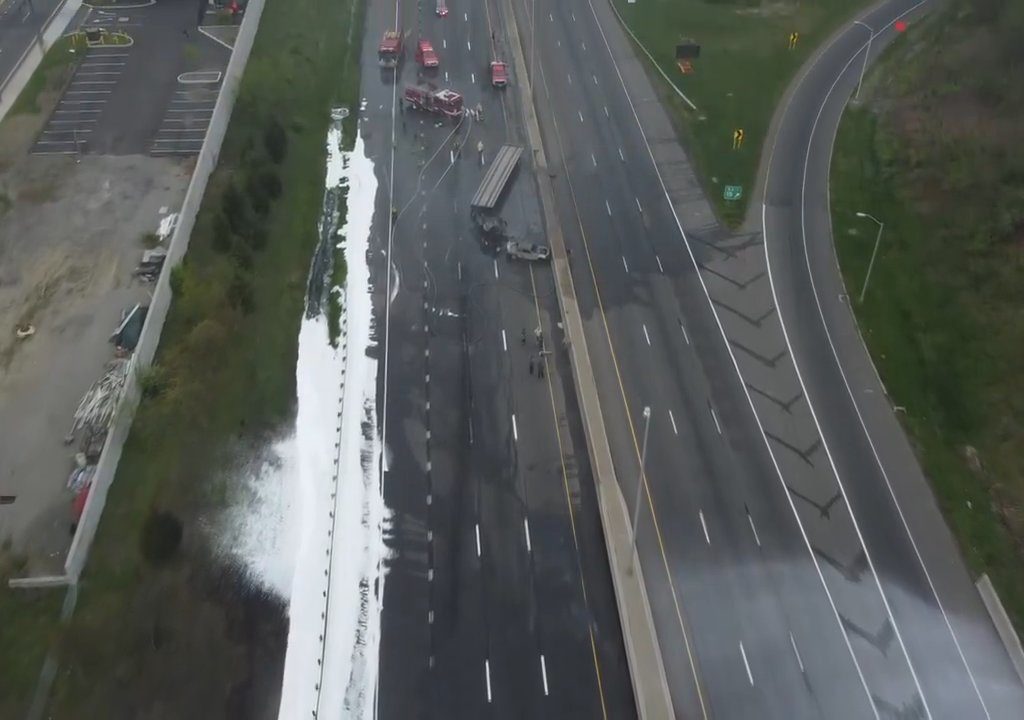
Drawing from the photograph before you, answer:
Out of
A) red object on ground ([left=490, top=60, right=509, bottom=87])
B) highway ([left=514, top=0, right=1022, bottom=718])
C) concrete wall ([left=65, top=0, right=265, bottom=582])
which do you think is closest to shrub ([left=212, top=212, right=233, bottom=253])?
concrete wall ([left=65, top=0, right=265, bottom=582])

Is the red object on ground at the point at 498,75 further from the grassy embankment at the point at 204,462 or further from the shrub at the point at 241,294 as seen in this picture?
the shrub at the point at 241,294

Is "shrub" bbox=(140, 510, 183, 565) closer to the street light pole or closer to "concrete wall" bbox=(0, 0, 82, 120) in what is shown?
"concrete wall" bbox=(0, 0, 82, 120)

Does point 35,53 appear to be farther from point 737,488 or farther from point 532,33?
point 737,488

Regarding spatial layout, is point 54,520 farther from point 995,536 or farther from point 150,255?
point 995,536

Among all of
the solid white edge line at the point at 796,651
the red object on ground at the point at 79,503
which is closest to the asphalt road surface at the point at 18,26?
the red object on ground at the point at 79,503

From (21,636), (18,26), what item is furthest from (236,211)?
(18,26)

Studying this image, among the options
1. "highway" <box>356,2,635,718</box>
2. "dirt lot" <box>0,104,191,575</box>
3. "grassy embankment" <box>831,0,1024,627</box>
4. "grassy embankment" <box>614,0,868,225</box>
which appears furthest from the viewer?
"grassy embankment" <box>614,0,868,225</box>

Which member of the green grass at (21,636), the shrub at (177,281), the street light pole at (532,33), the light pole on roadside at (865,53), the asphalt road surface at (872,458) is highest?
the light pole on roadside at (865,53)
